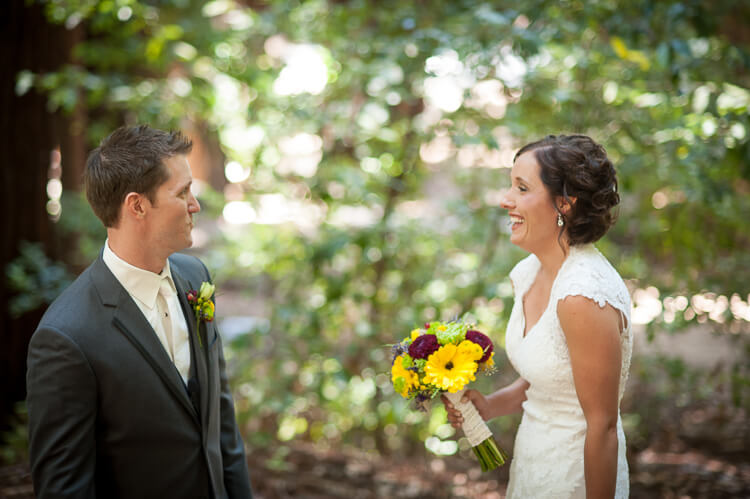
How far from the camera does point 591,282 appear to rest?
1.83 m

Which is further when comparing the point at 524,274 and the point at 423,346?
the point at 524,274

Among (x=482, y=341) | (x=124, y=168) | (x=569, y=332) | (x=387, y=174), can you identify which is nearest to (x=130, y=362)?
(x=124, y=168)

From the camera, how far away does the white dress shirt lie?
1773 mm

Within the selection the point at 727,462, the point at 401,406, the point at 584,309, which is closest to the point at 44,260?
the point at 401,406

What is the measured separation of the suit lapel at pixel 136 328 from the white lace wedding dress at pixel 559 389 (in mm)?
1163

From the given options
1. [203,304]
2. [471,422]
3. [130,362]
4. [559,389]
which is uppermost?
[203,304]

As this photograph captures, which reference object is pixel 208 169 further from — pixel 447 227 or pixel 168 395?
pixel 168 395

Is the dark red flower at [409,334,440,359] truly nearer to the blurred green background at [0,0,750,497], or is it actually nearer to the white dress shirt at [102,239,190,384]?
the white dress shirt at [102,239,190,384]

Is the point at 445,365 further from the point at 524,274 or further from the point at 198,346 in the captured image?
the point at 198,346

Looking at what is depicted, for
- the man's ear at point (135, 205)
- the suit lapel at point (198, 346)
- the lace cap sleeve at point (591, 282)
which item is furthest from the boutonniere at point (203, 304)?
the lace cap sleeve at point (591, 282)

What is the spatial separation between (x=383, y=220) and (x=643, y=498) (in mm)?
2482

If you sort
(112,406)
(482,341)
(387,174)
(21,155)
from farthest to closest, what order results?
1. (21,155)
2. (387,174)
3. (482,341)
4. (112,406)

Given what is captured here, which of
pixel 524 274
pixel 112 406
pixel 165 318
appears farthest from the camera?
pixel 524 274

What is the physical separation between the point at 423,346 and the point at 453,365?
12 cm
